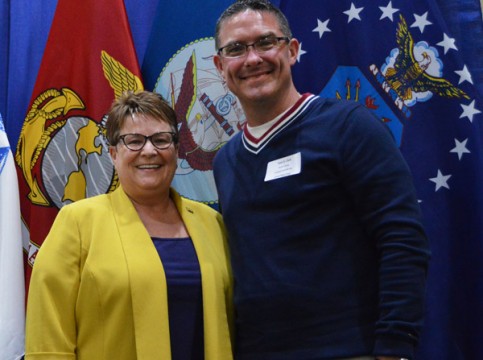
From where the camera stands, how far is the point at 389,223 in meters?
1.58

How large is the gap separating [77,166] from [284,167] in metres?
1.27

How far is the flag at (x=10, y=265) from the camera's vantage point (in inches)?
92.7

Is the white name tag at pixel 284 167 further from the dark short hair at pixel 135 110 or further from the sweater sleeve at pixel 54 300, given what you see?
the sweater sleeve at pixel 54 300

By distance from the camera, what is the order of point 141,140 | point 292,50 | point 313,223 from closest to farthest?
1. point 313,223
2. point 292,50
3. point 141,140

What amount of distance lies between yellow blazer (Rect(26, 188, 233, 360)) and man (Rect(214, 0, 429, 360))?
0.76 ft

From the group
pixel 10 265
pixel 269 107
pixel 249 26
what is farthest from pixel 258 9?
pixel 10 265

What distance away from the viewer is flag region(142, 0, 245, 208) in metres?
2.75

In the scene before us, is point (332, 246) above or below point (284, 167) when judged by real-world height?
below

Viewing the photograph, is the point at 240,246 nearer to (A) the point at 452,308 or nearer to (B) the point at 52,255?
(B) the point at 52,255

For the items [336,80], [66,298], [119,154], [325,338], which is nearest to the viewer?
[325,338]

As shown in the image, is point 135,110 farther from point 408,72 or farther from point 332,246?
point 408,72

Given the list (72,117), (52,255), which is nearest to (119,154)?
(52,255)

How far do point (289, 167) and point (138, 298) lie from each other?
0.62 meters

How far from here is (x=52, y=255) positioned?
1.88 meters
